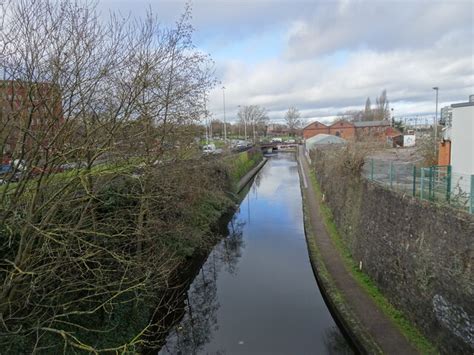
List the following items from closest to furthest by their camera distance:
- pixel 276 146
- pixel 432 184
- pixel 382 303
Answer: pixel 432 184, pixel 382 303, pixel 276 146

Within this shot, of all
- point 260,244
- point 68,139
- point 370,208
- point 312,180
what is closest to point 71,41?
point 68,139

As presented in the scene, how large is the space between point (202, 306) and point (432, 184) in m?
7.83

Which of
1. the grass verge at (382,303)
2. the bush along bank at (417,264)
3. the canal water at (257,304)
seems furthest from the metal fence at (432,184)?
the canal water at (257,304)

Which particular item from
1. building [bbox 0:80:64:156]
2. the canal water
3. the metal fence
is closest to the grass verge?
the canal water

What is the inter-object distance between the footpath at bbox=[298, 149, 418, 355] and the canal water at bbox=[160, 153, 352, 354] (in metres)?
0.62

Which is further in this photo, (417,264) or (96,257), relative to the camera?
(417,264)

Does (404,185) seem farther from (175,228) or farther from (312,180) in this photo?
(312,180)

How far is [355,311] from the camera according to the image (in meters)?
9.32

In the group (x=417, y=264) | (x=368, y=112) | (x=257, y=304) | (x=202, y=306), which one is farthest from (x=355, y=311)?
(x=368, y=112)

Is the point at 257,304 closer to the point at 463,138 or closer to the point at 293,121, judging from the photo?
the point at 463,138

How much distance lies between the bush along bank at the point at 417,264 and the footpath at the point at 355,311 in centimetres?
28

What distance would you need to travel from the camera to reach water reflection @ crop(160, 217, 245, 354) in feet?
32.8

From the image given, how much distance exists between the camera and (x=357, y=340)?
8.27 meters

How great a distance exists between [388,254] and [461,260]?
336 cm
